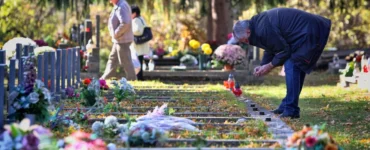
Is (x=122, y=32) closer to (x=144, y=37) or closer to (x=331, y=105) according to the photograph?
(x=144, y=37)

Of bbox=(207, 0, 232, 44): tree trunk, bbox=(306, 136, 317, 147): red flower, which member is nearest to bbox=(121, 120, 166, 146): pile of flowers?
bbox=(306, 136, 317, 147): red flower

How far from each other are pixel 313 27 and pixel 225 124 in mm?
2130

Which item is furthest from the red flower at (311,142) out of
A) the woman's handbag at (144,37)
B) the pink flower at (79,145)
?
the woman's handbag at (144,37)

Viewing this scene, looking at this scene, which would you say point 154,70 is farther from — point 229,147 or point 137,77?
point 229,147

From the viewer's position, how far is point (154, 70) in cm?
2067

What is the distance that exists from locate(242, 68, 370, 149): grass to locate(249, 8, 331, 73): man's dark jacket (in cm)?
75

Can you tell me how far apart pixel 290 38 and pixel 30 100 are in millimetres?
3818

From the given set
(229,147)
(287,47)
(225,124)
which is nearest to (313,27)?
(287,47)

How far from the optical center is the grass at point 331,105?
31.2ft

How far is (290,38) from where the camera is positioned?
34.3 feet

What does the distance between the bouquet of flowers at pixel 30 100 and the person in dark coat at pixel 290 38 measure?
10.4 ft

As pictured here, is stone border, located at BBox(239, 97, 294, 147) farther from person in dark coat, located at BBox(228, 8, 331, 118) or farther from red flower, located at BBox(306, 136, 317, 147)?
red flower, located at BBox(306, 136, 317, 147)

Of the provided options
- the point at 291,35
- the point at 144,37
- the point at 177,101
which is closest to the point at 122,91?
the point at 177,101

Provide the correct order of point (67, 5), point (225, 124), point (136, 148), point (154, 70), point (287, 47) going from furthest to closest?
1. point (67, 5)
2. point (154, 70)
3. point (287, 47)
4. point (225, 124)
5. point (136, 148)
